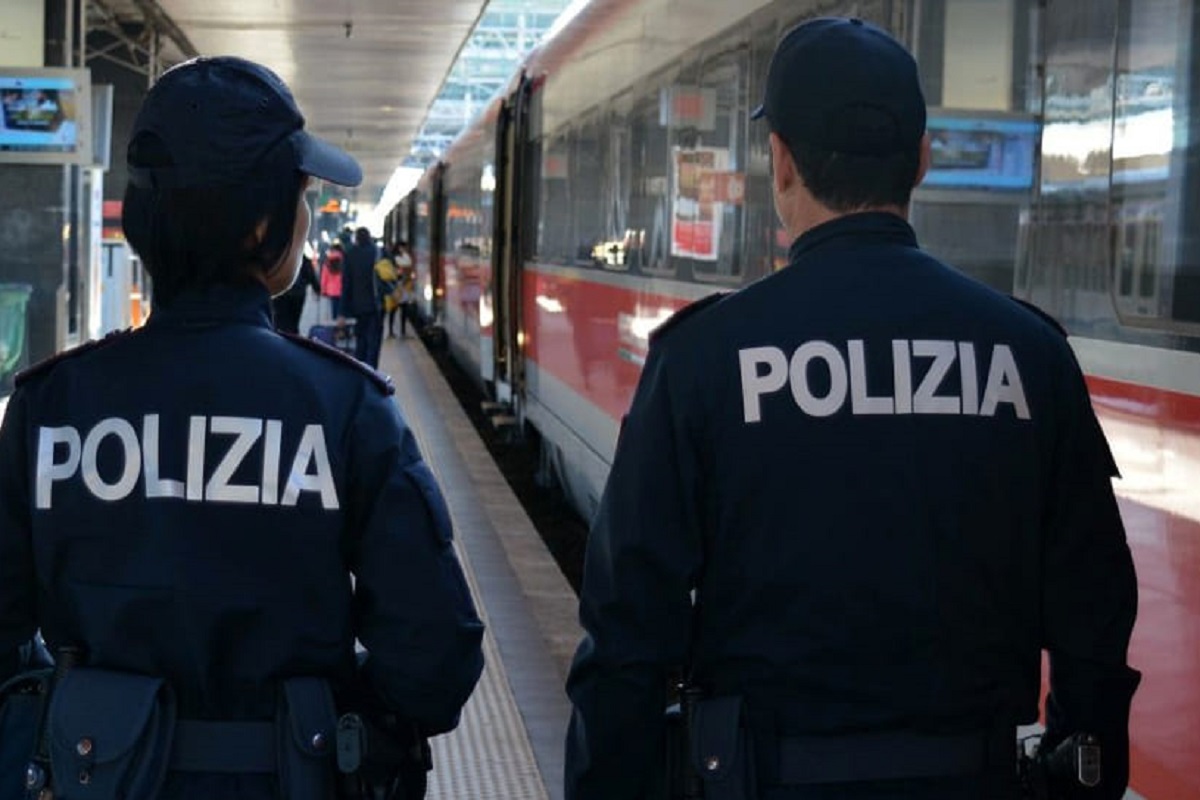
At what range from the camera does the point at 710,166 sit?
8.16 m

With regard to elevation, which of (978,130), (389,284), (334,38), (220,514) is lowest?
(389,284)

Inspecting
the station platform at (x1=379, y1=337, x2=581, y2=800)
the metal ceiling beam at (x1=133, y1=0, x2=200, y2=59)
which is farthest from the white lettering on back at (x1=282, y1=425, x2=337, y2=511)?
the metal ceiling beam at (x1=133, y1=0, x2=200, y2=59)

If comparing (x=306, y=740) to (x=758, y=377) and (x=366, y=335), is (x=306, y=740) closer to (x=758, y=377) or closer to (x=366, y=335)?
(x=758, y=377)

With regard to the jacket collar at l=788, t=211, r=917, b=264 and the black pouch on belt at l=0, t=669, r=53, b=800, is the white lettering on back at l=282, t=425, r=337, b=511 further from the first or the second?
the jacket collar at l=788, t=211, r=917, b=264

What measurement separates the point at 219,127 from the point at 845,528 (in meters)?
1.00

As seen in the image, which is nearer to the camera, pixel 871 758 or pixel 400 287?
pixel 871 758

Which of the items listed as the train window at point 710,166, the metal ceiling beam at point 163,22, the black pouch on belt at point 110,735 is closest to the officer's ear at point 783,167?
the black pouch on belt at point 110,735

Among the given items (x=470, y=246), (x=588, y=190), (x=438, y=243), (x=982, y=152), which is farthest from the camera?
(x=438, y=243)

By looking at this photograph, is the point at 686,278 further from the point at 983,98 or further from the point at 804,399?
the point at 804,399

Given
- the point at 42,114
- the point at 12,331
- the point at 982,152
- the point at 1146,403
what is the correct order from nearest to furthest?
1. the point at 1146,403
2. the point at 982,152
3. the point at 12,331
4. the point at 42,114

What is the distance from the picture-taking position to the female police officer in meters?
2.74

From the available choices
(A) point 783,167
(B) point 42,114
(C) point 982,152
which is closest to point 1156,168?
(C) point 982,152

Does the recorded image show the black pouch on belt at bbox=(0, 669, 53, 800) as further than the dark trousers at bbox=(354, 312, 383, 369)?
No

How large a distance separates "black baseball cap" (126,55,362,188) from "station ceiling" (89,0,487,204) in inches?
916
